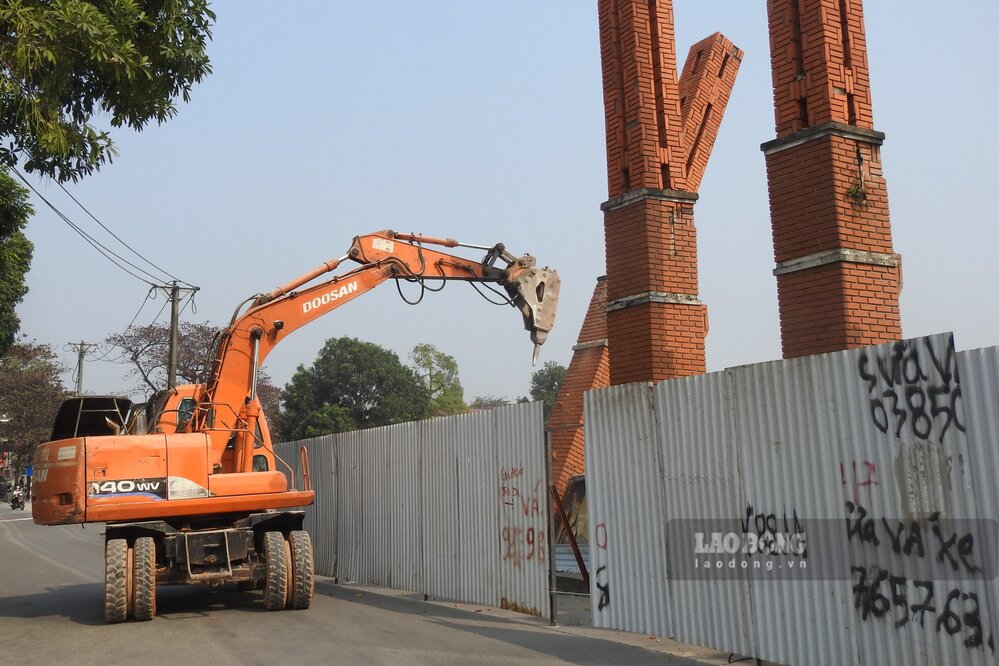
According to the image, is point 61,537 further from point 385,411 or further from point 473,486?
point 385,411

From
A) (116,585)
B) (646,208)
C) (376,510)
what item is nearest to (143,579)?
(116,585)

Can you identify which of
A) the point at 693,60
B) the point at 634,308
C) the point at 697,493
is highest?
the point at 693,60

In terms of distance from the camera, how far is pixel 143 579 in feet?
35.6

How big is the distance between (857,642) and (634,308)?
17.7 feet

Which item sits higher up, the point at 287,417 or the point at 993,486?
the point at 287,417

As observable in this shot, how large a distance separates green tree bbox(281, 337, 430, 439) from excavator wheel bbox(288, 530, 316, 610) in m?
44.5

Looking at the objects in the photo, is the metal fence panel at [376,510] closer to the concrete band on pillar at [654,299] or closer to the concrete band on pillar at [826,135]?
the concrete band on pillar at [654,299]

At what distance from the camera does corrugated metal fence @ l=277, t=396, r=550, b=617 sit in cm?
1077

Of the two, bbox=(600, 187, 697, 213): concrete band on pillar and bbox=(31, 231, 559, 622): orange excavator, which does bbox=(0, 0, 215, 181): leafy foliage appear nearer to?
bbox=(31, 231, 559, 622): orange excavator

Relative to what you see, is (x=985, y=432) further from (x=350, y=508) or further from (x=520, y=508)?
(x=350, y=508)

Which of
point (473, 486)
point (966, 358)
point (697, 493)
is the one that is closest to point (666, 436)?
point (697, 493)

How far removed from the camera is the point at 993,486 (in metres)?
5.87

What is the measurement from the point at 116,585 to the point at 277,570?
1.89 meters

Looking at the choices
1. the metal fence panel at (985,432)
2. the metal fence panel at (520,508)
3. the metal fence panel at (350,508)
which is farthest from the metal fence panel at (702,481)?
the metal fence panel at (350,508)
